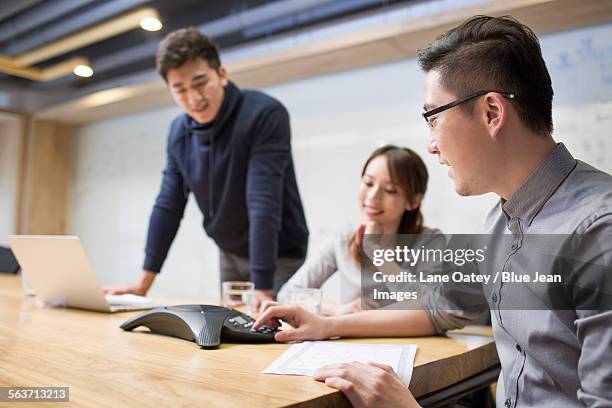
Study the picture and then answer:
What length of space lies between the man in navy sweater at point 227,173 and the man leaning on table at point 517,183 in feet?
3.08

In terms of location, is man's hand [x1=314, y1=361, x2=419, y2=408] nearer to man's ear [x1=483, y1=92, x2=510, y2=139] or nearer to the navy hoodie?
man's ear [x1=483, y1=92, x2=510, y2=139]

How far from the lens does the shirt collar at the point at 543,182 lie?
0.94m

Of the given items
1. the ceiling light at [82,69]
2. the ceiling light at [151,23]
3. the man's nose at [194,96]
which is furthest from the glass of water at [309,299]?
the ceiling light at [82,69]

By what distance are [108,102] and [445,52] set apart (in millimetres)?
4394

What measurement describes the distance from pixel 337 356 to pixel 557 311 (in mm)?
373

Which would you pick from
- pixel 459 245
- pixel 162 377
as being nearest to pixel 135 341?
pixel 162 377

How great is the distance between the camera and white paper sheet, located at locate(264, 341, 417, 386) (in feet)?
2.94

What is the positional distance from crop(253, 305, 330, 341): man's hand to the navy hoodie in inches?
31.6

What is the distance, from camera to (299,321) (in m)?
1.19

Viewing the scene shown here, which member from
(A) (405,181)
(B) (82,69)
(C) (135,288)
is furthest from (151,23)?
(A) (405,181)

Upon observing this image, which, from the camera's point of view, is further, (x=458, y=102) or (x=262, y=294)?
(x=262, y=294)

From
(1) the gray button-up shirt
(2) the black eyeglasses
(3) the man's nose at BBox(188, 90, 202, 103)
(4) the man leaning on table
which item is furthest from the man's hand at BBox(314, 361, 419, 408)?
(3) the man's nose at BBox(188, 90, 202, 103)

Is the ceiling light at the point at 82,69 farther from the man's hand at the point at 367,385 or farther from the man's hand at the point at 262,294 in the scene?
the man's hand at the point at 367,385

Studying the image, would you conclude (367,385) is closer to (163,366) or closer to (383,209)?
(163,366)
